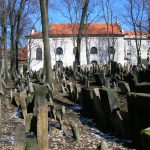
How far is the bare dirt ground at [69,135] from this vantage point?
A: 23.9 feet

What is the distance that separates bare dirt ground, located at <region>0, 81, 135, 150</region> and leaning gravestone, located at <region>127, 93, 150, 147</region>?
287 mm

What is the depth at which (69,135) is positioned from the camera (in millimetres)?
8070

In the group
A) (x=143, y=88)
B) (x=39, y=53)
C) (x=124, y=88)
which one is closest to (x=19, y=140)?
(x=143, y=88)

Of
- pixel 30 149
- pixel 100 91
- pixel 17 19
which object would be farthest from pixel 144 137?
pixel 17 19

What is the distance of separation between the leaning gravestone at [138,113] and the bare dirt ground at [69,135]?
11.3 inches

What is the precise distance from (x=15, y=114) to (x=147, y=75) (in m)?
4.25

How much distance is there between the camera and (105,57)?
67.9m

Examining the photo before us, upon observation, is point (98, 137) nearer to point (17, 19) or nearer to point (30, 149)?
point (30, 149)

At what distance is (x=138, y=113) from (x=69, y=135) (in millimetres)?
1511

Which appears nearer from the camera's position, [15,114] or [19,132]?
[19,132]

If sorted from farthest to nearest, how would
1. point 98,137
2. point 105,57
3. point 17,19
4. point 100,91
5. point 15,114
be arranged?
point 105,57 → point 17,19 → point 15,114 → point 100,91 → point 98,137

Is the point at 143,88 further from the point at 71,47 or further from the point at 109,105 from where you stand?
the point at 71,47

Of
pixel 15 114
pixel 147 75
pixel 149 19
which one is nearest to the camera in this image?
pixel 15 114

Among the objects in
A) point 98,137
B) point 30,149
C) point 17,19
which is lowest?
point 98,137
